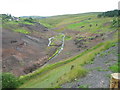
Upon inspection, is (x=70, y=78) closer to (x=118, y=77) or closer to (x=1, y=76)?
(x=118, y=77)

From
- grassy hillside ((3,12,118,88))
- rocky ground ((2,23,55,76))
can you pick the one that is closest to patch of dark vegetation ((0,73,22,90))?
grassy hillside ((3,12,118,88))

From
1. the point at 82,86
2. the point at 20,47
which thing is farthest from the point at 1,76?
the point at 20,47

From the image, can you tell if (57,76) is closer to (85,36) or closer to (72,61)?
(72,61)

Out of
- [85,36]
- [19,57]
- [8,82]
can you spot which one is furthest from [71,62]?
[85,36]

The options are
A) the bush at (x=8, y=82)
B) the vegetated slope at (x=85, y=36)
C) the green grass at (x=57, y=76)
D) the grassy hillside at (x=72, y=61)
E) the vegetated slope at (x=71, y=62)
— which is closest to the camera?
the green grass at (x=57, y=76)

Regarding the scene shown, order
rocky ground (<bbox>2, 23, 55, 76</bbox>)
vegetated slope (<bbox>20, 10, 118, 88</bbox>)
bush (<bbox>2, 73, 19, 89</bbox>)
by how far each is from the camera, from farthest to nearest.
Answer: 1. rocky ground (<bbox>2, 23, 55, 76</bbox>)
2. bush (<bbox>2, 73, 19, 89</bbox>)
3. vegetated slope (<bbox>20, 10, 118, 88</bbox>)

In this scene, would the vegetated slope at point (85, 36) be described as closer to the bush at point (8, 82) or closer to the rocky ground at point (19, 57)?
the rocky ground at point (19, 57)

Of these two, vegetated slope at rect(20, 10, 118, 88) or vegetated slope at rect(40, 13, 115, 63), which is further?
vegetated slope at rect(40, 13, 115, 63)

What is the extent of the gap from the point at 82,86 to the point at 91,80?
1433mm

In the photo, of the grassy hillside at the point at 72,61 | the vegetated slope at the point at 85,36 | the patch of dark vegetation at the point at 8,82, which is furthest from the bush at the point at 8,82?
the vegetated slope at the point at 85,36

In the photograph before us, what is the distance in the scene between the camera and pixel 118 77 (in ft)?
31.0

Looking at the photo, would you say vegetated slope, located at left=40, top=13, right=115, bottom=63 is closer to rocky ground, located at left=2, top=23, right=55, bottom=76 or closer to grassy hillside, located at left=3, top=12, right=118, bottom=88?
grassy hillside, located at left=3, top=12, right=118, bottom=88

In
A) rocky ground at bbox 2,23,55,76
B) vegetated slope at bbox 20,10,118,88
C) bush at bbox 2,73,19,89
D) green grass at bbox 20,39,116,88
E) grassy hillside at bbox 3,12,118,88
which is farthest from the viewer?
rocky ground at bbox 2,23,55,76

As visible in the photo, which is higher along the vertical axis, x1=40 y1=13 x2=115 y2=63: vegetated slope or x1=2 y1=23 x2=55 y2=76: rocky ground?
x1=40 y1=13 x2=115 y2=63: vegetated slope
